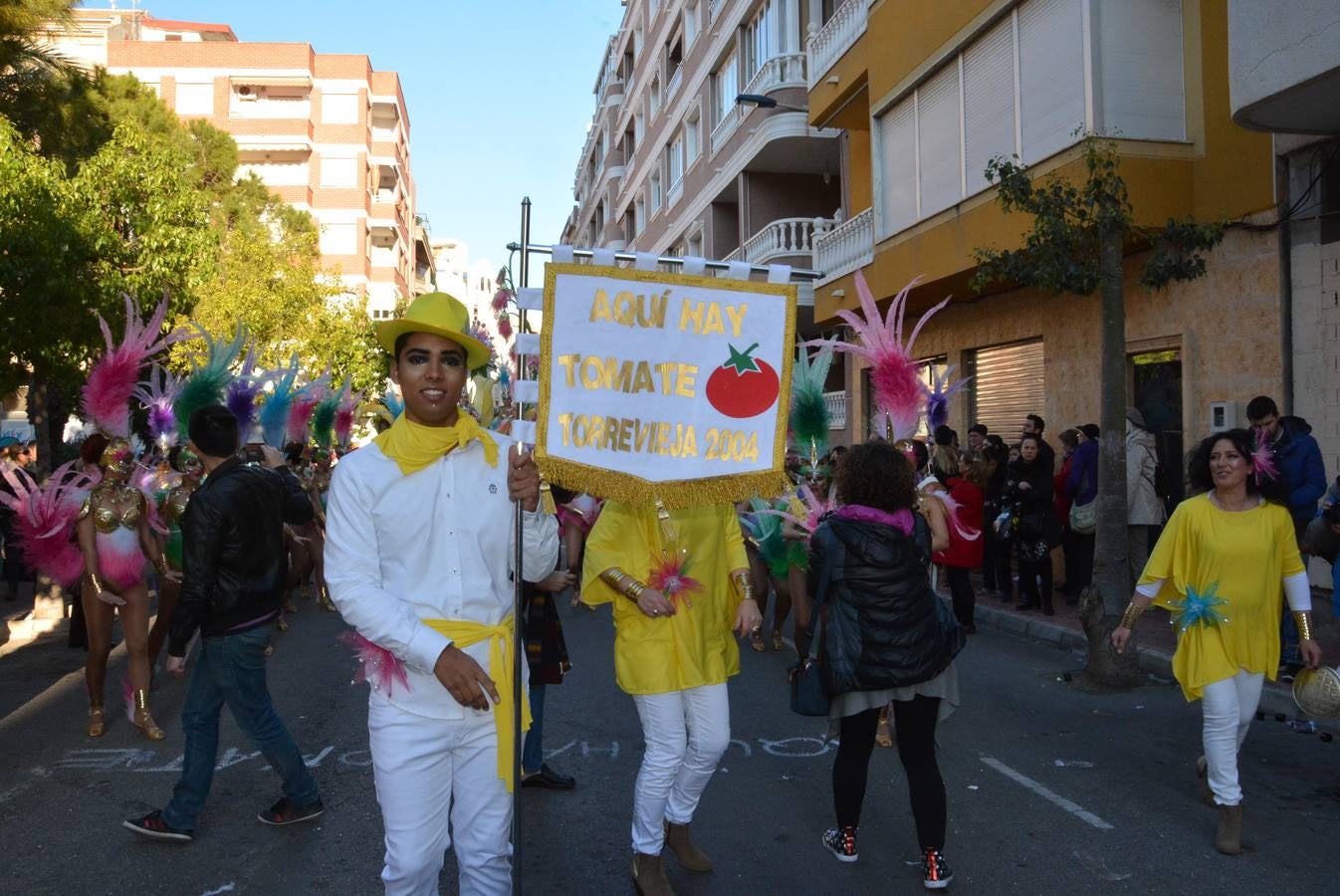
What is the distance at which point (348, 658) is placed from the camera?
360 inches

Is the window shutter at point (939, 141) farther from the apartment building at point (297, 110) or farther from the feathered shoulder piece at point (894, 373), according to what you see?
the apartment building at point (297, 110)

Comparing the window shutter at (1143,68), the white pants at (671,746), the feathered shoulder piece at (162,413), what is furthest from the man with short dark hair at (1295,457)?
the feathered shoulder piece at (162,413)

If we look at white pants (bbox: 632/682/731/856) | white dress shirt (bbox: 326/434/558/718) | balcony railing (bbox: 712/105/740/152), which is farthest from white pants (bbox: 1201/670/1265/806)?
balcony railing (bbox: 712/105/740/152)

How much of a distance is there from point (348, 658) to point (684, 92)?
84.1 ft

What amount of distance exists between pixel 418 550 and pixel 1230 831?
364cm

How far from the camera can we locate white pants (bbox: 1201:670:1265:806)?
15.0 feet

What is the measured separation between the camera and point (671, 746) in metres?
4.04

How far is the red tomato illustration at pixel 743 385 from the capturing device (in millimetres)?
3900

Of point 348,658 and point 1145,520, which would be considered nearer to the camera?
point 348,658

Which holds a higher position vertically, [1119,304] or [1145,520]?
[1119,304]

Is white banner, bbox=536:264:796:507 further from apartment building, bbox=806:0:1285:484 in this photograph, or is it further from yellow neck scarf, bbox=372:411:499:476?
apartment building, bbox=806:0:1285:484

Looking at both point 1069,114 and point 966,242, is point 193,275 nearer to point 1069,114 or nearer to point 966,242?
point 966,242

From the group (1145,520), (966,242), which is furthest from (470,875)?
(966,242)

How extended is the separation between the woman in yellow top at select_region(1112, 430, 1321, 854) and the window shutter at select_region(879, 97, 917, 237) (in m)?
11.1
